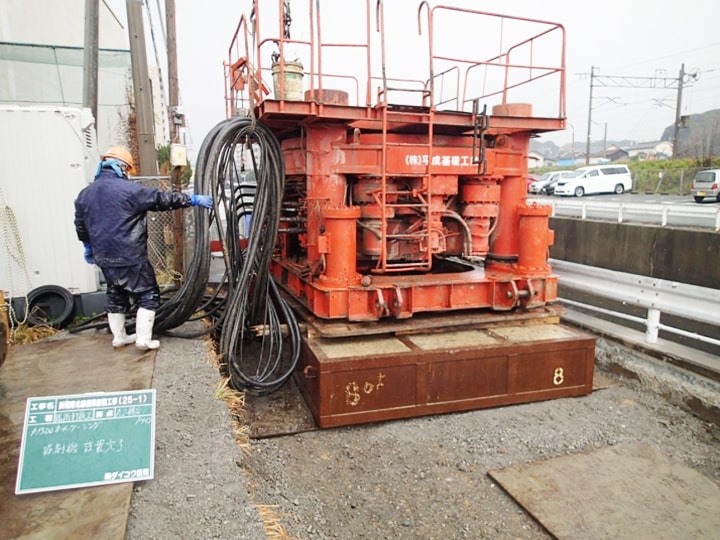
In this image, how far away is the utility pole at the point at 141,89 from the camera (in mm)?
8688

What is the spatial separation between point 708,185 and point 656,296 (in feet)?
65.4

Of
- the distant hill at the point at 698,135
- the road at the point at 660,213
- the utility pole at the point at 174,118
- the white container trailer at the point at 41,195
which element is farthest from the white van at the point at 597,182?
the white container trailer at the point at 41,195

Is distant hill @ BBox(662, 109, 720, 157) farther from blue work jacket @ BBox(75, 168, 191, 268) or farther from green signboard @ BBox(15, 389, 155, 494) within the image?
green signboard @ BBox(15, 389, 155, 494)

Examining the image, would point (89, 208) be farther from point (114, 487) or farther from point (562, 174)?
point (562, 174)

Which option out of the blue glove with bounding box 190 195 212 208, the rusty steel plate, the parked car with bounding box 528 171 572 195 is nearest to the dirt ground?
the rusty steel plate

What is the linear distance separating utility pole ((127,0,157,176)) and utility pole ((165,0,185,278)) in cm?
70

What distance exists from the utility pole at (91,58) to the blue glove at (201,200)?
4.59 m

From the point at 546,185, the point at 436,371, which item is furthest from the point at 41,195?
the point at 546,185

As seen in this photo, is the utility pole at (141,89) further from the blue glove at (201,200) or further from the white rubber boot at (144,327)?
the white rubber boot at (144,327)

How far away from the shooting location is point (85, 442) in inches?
110

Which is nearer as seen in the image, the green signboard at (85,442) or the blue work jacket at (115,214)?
the green signboard at (85,442)

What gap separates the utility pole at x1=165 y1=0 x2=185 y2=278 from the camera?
7.25m

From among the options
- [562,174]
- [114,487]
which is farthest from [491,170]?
[562,174]

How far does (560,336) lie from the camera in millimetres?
5223
